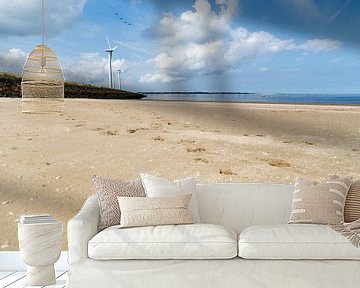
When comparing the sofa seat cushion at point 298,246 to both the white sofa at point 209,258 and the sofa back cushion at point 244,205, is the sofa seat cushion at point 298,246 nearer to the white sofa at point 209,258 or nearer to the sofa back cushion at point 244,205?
the white sofa at point 209,258

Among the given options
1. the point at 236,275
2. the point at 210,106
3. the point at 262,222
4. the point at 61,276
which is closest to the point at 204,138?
the point at 210,106

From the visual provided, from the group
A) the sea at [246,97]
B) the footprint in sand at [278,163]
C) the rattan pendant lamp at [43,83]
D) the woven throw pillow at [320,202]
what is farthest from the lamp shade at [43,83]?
the woven throw pillow at [320,202]

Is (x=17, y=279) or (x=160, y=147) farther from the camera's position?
(x=160, y=147)

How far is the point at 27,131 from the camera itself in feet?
17.4

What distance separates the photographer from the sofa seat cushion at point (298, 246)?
3.35 m

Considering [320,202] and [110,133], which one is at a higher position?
[110,133]

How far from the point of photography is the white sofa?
335cm

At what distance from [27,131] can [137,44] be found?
1233 millimetres

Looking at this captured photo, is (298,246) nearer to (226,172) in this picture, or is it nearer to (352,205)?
(352,205)

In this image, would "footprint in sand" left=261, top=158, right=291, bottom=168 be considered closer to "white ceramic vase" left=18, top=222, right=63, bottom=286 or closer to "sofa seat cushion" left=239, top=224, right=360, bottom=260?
"sofa seat cushion" left=239, top=224, right=360, bottom=260

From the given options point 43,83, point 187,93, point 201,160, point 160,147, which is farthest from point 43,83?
point 201,160

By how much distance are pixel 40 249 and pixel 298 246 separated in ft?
5.63

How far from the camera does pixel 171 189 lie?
12.9ft

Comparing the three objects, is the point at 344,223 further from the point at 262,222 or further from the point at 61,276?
the point at 61,276
